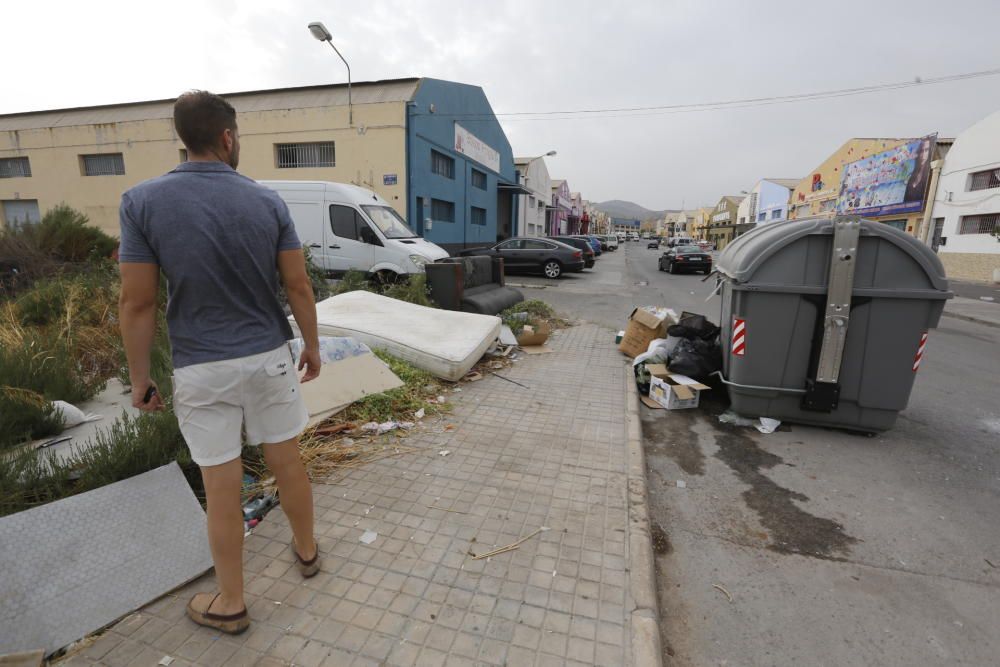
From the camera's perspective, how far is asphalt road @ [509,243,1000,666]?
2273 millimetres

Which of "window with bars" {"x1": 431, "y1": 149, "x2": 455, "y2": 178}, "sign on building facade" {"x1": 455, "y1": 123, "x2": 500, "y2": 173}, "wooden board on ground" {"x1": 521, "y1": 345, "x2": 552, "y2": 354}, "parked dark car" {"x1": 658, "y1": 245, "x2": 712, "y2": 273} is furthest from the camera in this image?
"parked dark car" {"x1": 658, "y1": 245, "x2": 712, "y2": 273}

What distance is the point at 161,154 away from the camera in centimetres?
1895

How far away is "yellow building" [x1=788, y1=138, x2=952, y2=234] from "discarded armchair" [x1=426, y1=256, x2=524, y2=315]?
846 inches

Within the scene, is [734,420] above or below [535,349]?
below

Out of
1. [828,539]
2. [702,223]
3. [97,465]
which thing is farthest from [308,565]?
[702,223]

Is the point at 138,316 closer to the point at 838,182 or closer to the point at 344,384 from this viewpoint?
the point at 344,384

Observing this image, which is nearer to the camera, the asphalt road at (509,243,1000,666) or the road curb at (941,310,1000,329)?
the asphalt road at (509,243,1000,666)

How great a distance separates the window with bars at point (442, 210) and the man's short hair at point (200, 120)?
55.3 feet

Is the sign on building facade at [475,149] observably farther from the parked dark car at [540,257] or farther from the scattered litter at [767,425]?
the scattered litter at [767,425]

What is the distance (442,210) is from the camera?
19625 millimetres

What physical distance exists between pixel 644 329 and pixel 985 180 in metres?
26.1

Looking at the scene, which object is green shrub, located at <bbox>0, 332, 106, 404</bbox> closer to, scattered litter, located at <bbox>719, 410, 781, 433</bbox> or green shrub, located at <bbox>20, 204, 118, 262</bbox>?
scattered litter, located at <bbox>719, 410, 781, 433</bbox>

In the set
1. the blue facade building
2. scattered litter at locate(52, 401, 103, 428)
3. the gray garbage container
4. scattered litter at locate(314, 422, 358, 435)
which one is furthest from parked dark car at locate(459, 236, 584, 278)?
scattered litter at locate(52, 401, 103, 428)

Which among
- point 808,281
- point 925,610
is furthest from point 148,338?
point 808,281
